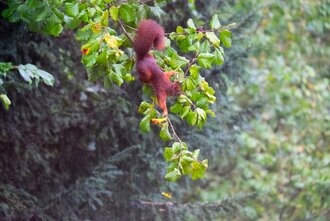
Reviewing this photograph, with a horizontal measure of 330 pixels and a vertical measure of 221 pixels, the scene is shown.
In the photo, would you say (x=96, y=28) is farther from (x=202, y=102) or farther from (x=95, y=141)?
(x=95, y=141)

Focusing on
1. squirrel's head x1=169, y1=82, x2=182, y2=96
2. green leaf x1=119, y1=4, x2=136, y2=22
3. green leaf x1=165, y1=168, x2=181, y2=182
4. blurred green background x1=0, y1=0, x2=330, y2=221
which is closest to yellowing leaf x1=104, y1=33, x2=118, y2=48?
green leaf x1=119, y1=4, x2=136, y2=22

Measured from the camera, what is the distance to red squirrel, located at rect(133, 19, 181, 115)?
7.33ft

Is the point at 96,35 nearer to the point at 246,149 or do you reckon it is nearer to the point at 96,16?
the point at 96,16

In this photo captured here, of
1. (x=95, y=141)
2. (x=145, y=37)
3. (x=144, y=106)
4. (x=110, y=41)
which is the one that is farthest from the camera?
(x=95, y=141)

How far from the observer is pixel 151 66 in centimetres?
223

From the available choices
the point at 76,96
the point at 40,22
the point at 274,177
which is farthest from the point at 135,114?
the point at 274,177

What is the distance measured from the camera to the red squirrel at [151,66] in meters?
2.23

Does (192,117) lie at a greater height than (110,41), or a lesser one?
lesser

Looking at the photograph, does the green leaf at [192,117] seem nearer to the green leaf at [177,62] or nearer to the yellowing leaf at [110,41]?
the green leaf at [177,62]

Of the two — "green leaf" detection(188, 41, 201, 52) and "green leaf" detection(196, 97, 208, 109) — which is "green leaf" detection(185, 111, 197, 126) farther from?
"green leaf" detection(188, 41, 201, 52)

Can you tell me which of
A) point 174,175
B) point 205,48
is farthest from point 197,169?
point 205,48

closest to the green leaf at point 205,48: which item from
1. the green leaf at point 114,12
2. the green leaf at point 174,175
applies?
the green leaf at point 114,12

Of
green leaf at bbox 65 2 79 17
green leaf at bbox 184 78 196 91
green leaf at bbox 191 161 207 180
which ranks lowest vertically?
green leaf at bbox 191 161 207 180

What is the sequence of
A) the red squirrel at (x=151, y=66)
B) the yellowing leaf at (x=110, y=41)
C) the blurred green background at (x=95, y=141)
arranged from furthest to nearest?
the blurred green background at (x=95, y=141) < the red squirrel at (x=151, y=66) < the yellowing leaf at (x=110, y=41)
